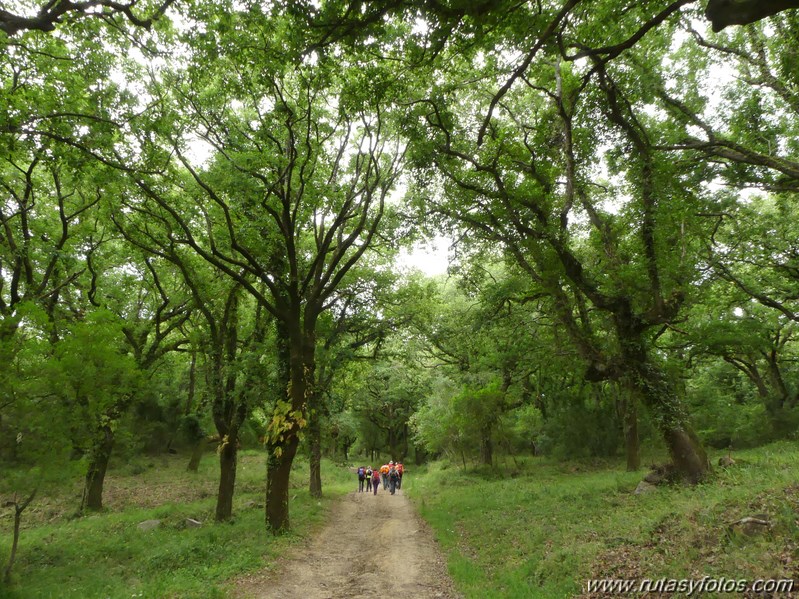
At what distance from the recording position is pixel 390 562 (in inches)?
380

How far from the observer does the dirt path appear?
7820 millimetres

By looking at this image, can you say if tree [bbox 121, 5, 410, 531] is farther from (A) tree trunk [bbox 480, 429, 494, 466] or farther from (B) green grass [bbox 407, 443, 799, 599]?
(A) tree trunk [bbox 480, 429, 494, 466]

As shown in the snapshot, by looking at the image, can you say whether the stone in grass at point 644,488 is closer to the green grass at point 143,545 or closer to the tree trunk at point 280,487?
the green grass at point 143,545

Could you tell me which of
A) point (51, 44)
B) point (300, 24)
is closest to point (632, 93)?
point (300, 24)

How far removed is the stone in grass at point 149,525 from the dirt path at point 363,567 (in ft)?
17.2

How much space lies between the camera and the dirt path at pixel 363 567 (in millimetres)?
7820

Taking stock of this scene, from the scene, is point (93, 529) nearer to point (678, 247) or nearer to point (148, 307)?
point (148, 307)

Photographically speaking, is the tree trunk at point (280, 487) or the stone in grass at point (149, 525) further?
the stone in grass at point (149, 525)

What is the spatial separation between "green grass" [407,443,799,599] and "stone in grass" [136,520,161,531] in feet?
27.6

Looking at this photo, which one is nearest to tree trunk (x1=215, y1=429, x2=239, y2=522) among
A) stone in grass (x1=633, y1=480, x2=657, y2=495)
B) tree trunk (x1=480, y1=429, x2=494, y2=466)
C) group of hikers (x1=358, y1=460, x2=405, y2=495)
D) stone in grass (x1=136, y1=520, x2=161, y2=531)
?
stone in grass (x1=136, y1=520, x2=161, y2=531)

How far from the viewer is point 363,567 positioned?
30.9ft

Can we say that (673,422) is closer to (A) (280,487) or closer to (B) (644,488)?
(B) (644,488)

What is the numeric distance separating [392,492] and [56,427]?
17737 mm

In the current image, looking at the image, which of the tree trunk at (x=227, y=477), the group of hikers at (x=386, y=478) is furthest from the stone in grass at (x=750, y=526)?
the group of hikers at (x=386, y=478)
